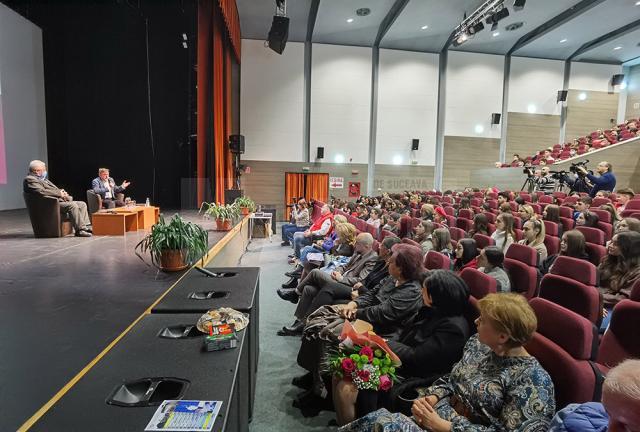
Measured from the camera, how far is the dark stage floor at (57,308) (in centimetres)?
133

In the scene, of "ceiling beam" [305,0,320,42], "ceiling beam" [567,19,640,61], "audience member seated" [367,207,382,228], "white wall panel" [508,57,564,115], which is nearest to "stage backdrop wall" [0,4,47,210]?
"ceiling beam" [305,0,320,42]

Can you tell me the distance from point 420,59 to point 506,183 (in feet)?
17.6

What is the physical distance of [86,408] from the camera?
1001 millimetres

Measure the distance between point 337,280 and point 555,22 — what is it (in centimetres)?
1258

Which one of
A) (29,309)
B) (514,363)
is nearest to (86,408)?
(514,363)

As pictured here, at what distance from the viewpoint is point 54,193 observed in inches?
172

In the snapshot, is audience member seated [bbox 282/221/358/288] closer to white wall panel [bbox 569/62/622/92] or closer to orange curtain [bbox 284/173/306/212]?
orange curtain [bbox 284/173/306/212]

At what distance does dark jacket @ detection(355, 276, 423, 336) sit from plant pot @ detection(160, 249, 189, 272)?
4.89 ft

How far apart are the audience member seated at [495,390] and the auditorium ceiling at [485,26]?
1044 centimetres

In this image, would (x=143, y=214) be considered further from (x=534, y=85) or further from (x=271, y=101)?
(x=534, y=85)

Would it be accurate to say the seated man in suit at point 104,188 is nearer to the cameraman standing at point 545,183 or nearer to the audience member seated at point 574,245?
the audience member seated at point 574,245

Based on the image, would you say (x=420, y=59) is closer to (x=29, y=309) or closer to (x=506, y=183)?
(x=506, y=183)

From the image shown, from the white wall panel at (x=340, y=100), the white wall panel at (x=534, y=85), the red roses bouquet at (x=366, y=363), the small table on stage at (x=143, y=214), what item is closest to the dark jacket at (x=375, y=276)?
the red roses bouquet at (x=366, y=363)

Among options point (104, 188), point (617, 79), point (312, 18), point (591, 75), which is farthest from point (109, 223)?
point (617, 79)
